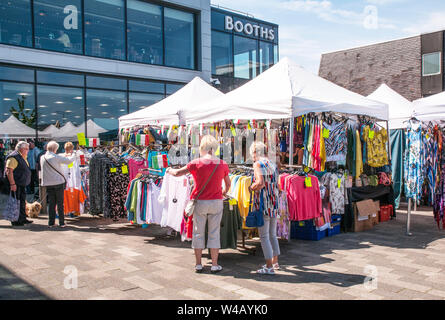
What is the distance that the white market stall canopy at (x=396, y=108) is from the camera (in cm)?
1062

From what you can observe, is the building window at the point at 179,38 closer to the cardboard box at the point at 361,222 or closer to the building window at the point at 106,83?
the building window at the point at 106,83

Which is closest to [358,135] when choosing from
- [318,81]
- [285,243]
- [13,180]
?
[318,81]

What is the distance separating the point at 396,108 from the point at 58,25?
11.7 meters

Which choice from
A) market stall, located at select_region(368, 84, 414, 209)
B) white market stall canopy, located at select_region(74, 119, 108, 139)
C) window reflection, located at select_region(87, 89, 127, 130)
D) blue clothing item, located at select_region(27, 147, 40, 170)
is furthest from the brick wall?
blue clothing item, located at select_region(27, 147, 40, 170)

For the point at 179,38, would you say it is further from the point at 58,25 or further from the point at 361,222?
the point at 361,222

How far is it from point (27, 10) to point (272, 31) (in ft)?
39.0

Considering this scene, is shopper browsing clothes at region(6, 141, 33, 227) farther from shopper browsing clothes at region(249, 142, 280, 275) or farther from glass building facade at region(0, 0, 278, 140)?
glass building facade at region(0, 0, 278, 140)

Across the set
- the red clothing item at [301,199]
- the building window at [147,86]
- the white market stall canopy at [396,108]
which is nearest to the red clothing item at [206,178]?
the red clothing item at [301,199]

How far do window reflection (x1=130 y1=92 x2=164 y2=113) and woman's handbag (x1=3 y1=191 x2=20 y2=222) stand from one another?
8.35 m

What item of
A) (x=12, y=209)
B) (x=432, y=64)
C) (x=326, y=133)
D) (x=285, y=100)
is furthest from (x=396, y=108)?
(x=432, y=64)

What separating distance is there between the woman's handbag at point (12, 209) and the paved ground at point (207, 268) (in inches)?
22.4

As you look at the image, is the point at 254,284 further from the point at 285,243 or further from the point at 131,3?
the point at 131,3

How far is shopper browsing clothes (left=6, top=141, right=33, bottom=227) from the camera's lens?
7.68 metres

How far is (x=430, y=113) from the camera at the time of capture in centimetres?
712
